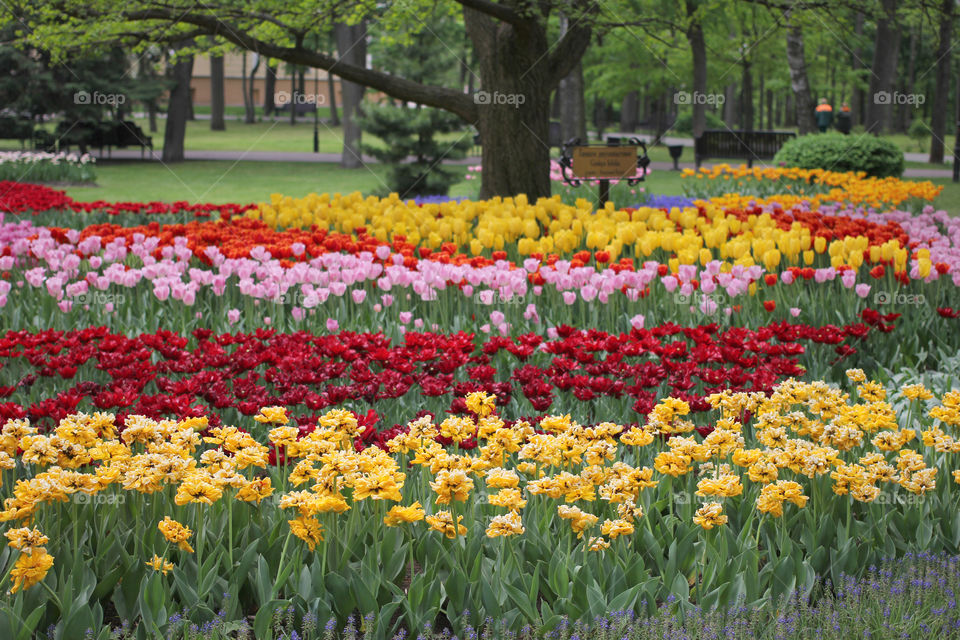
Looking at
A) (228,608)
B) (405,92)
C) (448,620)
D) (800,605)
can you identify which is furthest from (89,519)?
(405,92)

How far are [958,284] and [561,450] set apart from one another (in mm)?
4222

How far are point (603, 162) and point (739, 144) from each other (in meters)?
14.0

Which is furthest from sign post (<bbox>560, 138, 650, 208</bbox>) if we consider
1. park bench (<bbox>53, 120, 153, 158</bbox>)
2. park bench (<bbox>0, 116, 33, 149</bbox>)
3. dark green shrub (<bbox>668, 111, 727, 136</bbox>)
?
dark green shrub (<bbox>668, 111, 727, 136</bbox>)

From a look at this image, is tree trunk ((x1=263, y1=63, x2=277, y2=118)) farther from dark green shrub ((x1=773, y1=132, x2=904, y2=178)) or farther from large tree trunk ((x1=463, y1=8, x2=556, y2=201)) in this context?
large tree trunk ((x1=463, y1=8, x2=556, y2=201))

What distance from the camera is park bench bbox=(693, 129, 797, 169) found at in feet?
77.8

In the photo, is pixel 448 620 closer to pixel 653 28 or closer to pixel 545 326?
pixel 545 326

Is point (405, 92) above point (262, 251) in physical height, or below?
above

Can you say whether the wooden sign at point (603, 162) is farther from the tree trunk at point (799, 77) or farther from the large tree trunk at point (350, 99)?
the large tree trunk at point (350, 99)

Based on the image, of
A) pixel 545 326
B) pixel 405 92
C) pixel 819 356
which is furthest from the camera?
pixel 405 92

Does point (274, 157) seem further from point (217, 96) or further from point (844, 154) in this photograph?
point (844, 154)

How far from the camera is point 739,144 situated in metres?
23.8

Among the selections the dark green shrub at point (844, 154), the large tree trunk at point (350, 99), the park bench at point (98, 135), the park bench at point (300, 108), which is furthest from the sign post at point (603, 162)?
the park bench at point (300, 108)

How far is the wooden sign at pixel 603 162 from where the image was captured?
11.0 meters

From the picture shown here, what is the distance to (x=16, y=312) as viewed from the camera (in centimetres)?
619
